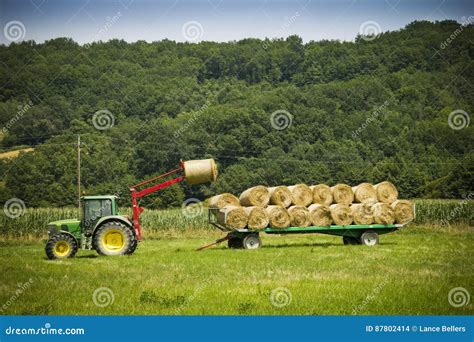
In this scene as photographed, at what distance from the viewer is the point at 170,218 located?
33.5m

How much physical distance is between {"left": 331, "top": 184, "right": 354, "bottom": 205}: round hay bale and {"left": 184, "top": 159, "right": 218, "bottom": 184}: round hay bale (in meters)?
5.69

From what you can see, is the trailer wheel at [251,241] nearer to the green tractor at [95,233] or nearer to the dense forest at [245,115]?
the green tractor at [95,233]

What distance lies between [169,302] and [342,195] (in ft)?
45.3

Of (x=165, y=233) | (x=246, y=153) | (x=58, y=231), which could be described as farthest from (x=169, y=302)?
(x=246, y=153)

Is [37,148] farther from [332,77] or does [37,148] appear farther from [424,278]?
[424,278]

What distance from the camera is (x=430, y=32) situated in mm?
24609
